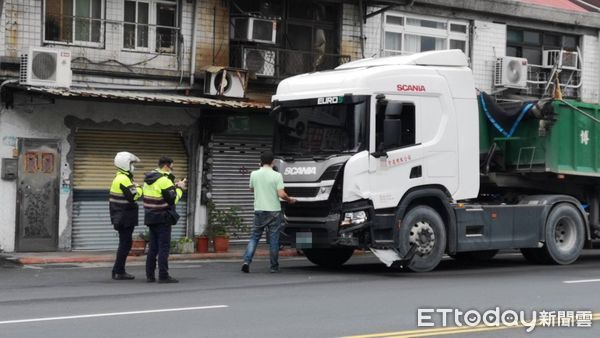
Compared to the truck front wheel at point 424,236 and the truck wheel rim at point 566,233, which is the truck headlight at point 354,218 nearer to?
the truck front wheel at point 424,236

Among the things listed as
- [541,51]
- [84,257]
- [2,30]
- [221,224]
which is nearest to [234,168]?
[221,224]

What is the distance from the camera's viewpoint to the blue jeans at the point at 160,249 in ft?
43.4

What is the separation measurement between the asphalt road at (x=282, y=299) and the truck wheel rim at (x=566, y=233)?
0.47 metres

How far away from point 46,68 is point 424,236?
7.37m

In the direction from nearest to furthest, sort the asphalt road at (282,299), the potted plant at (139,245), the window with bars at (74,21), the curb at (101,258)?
the asphalt road at (282,299) < the curb at (101,258) < the potted plant at (139,245) < the window with bars at (74,21)

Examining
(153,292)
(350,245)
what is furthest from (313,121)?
(153,292)

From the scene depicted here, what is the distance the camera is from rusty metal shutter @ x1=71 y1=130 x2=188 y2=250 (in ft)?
62.3

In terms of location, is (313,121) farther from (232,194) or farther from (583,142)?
(232,194)

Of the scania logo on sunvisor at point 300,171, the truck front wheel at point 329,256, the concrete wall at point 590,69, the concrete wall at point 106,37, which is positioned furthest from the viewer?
the concrete wall at point 590,69

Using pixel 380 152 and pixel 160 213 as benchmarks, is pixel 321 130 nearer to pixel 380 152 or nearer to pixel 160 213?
pixel 380 152

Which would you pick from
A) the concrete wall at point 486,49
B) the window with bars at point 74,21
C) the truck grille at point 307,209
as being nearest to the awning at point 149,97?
the window with bars at point 74,21

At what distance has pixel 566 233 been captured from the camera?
1662 cm

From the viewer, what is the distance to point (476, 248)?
15.2 metres

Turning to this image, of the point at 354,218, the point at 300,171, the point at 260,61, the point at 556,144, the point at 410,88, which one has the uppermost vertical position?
the point at 260,61
